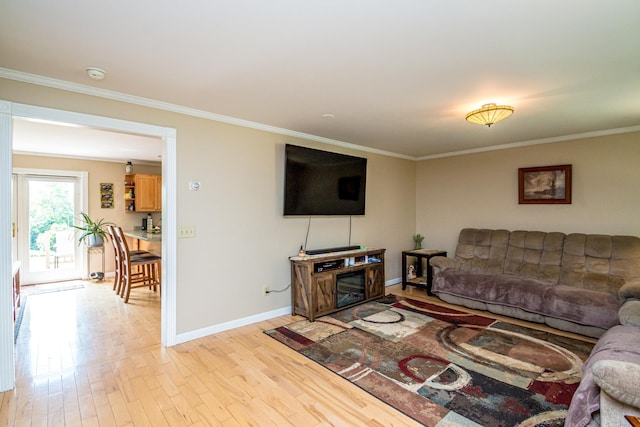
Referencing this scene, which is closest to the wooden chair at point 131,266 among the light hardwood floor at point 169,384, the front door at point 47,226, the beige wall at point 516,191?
the light hardwood floor at point 169,384

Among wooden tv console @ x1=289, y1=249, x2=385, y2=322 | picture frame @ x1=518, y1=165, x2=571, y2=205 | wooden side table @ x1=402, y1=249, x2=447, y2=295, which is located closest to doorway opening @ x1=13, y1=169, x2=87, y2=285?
wooden tv console @ x1=289, y1=249, x2=385, y2=322

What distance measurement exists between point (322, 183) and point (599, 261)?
137 inches

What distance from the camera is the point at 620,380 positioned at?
4.62 feet

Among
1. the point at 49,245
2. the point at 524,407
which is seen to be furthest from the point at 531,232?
the point at 49,245

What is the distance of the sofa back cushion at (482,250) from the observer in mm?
4555

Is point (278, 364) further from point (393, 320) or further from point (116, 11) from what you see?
point (116, 11)

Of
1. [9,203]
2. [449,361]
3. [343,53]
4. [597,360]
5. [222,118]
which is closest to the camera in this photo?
[597,360]

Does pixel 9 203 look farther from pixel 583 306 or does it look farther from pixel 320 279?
pixel 583 306

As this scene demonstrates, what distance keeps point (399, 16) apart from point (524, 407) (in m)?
2.58

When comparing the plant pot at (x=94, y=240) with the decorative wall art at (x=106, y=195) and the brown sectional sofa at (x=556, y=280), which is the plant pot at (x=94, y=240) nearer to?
the decorative wall art at (x=106, y=195)

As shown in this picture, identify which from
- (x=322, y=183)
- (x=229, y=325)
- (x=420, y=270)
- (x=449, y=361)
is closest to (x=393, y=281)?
(x=420, y=270)

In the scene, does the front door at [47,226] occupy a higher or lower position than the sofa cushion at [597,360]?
higher

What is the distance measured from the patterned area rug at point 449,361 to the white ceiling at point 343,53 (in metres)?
2.34

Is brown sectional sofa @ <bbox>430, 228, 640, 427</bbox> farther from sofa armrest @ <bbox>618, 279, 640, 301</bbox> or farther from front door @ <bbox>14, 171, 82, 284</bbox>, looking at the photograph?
front door @ <bbox>14, 171, 82, 284</bbox>
